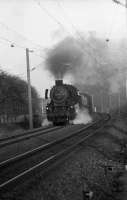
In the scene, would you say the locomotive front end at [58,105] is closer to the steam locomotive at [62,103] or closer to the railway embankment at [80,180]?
the steam locomotive at [62,103]

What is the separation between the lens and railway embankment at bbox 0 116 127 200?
9742 mm

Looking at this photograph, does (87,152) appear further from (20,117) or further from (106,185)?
(20,117)

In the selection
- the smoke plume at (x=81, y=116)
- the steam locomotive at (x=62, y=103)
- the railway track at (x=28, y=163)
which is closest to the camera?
the railway track at (x=28, y=163)

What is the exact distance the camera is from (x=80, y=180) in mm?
11641

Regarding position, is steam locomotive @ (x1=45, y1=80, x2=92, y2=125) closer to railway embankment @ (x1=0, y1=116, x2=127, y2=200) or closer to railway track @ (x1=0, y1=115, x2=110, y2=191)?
railway track @ (x1=0, y1=115, x2=110, y2=191)

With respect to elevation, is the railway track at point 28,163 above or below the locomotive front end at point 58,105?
below

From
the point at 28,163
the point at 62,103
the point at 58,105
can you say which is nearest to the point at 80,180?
the point at 28,163

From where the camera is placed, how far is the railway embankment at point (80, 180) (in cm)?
974

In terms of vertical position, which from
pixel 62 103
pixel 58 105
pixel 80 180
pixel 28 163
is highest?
pixel 62 103

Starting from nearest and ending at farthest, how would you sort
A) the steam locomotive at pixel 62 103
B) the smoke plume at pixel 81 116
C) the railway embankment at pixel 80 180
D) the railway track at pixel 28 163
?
the railway embankment at pixel 80 180 < the railway track at pixel 28 163 < the steam locomotive at pixel 62 103 < the smoke plume at pixel 81 116

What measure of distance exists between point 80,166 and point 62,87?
69.0 ft

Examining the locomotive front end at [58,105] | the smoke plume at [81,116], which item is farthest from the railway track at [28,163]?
the smoke plume at [81,116]

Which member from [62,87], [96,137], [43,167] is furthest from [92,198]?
[62,87]

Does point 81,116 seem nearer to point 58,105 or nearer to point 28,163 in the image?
point 58,105
